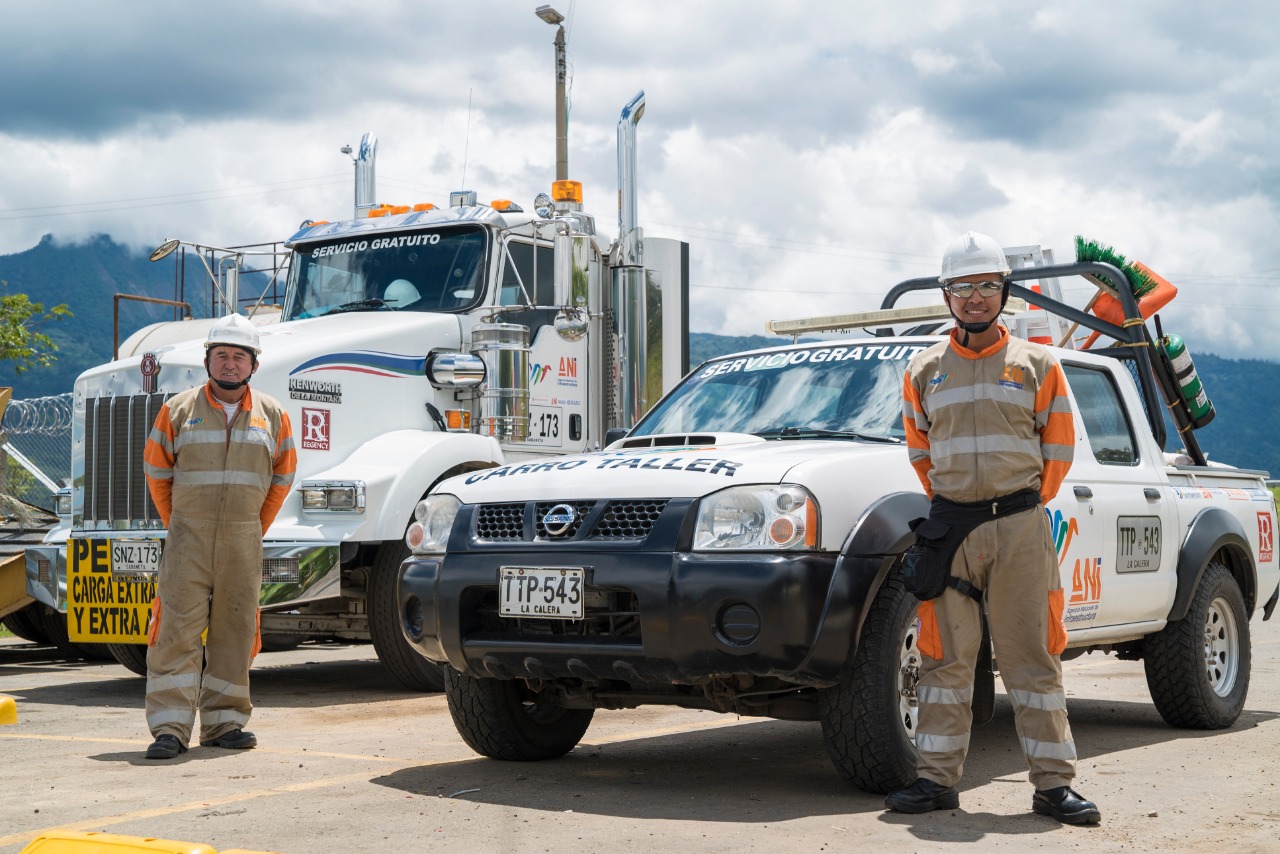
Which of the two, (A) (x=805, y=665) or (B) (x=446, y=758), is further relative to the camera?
(B) (x=446, y=758)

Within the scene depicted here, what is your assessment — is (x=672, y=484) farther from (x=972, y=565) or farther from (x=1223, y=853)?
(x=1223, y=853)

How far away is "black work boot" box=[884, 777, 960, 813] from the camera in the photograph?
17.7 feet

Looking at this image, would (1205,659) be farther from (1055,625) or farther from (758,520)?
(758,520)

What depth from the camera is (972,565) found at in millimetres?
5520

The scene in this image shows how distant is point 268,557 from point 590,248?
11.1 ft

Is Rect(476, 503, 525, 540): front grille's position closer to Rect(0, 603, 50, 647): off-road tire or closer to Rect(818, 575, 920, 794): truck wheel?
Rect(818, 575, 920, 794): truck wheel

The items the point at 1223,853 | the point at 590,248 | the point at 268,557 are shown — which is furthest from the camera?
the point at 590,248

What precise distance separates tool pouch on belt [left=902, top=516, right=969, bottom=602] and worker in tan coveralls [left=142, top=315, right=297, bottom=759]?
337 centimetres

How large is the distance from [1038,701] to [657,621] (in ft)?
4.42

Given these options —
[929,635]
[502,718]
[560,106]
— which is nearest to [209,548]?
[502,718]

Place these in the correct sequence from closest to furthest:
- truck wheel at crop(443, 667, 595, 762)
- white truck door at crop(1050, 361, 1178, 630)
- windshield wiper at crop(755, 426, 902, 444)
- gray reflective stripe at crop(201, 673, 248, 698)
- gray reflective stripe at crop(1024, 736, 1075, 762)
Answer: gray reflective stripe at crop(1024, 736, 1075, 762)
windshield wiper at crop(755, 426, 902, 444)
truck wheel at crop(443, 667, 595, 762)
white truck door at crop(1050, 361, 1178, 630)
gray reflective stripe at crop(201, 673, 248, 698)

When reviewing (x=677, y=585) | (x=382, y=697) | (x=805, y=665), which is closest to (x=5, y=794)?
(x=677, y=585)

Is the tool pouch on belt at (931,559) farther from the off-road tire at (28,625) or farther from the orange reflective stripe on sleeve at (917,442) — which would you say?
the off-road tire at (28,625)

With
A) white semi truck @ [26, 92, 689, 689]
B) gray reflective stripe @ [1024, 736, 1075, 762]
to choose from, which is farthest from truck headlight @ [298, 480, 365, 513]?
gray reflective stripe @ [1024, 736, 1075, 762]
